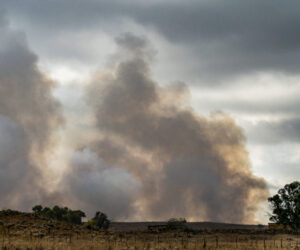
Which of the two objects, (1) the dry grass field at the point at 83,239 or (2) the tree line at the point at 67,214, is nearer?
(1) the dry grass field at the point at 83,239

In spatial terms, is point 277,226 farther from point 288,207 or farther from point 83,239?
point 83,239

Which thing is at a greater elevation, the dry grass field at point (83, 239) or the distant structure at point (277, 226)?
the distant structure at point (277, 226)

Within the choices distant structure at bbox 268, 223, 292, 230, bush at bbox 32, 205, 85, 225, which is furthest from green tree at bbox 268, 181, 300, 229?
bush at bbox 32, 205, 85, 225

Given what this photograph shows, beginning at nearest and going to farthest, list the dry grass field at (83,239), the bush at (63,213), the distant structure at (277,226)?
the dry grass field at (83,239), the distant structure at (277,226), the bush at (63,213)

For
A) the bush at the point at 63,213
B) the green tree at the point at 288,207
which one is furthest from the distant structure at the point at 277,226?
the bush at the point at 63,213

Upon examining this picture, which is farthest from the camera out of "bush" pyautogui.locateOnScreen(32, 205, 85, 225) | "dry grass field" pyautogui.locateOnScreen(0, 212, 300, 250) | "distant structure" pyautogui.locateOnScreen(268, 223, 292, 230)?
"bush" pyautogui.locateOnScreen(32, 205, 85, 225)

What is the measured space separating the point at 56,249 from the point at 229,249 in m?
21.8

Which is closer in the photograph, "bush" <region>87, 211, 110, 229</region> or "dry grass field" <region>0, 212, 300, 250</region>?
"dry grass field" <region>0, 212, 300, 250</region>

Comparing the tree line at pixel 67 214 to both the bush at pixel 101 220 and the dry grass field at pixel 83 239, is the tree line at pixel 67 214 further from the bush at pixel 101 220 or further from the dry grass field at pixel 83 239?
the dry grass field at pixel 83 239

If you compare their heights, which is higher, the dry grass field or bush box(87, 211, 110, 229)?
bush box(87, 211, 110, 229)

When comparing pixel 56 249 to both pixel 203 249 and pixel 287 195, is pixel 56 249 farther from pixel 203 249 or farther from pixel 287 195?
pixel 287 195

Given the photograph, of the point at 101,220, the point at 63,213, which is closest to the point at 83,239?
the point at 101,220

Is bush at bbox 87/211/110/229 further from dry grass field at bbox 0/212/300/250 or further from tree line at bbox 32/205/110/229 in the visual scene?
dry grass field at bbox 0/212/300/250

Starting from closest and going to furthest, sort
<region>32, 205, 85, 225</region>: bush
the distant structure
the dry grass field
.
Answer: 1. the dry grass field
2. the distant structure
3. <region>32, 205, 85, 225</region>: bush
